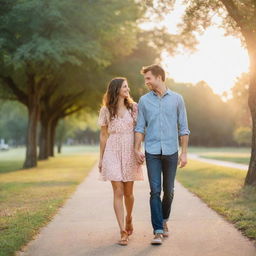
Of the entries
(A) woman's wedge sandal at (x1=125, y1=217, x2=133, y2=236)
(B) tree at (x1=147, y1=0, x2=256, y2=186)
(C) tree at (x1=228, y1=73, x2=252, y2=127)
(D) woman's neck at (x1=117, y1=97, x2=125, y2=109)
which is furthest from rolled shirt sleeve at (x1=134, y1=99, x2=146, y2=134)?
(C) tree at (x1=228, y1=73, x2=252, y2=127)

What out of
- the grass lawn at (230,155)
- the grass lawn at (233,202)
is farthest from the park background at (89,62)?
the grass lawn at (230,155)

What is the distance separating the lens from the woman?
618 centimetres

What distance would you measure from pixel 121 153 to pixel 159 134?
537 millimetres

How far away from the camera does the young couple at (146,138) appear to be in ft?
19.8

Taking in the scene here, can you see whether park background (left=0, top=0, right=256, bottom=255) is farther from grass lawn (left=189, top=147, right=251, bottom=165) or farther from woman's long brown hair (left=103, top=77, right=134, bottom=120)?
grass lawn (left=189, top=147, right=251, bottom=165)

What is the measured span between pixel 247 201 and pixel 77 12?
11.2 metres

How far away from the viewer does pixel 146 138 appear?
6.13 m

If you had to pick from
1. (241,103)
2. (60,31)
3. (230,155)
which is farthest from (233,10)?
(241,103)

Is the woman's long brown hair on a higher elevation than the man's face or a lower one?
lower

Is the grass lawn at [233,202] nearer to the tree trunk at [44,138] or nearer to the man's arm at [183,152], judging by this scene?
the man's arm at [183,152]

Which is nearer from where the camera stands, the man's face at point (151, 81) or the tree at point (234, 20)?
the man's face at point (151, 81)

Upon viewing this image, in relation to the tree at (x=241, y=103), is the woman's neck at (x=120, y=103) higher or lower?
lower

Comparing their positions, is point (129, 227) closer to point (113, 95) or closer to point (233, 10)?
point (113, 95)

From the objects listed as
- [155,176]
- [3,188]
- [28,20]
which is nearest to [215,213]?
[155,176]
